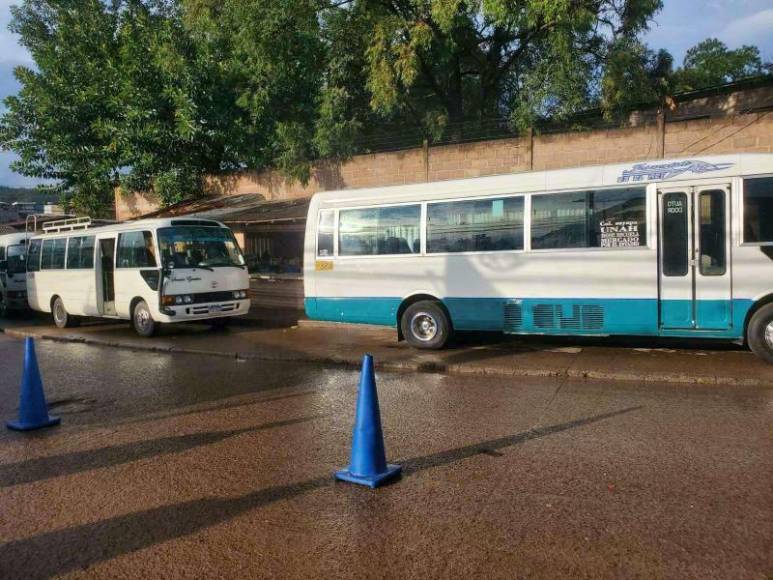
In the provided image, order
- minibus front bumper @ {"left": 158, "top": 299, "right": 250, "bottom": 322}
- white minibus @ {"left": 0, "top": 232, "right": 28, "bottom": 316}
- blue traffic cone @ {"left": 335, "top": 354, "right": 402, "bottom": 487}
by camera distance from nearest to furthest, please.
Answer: blue traffic cone @ {"left": 335, "top": 354, "right": 402, "bottom": 487} < minibus front bumper @ {"left": 158, "top": 299, "right": 250, "bottom": 322} < white minibus @ {"left": 0, "top": 232, "right": 28, "bottom": 316}

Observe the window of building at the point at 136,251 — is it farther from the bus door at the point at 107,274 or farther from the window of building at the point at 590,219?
the window of building at the point at 590,219

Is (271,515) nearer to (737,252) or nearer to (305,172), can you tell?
(737,252)

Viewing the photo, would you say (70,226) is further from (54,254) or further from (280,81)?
(280,81)

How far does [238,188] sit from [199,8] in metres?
6.48

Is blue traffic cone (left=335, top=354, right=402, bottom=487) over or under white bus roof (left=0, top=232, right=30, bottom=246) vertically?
under

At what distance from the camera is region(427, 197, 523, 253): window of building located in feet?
32.5

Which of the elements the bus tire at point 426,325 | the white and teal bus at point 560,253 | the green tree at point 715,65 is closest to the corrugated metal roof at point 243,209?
the white and teal bus at point 560,253

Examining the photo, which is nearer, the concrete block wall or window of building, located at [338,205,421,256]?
window of building, located at [338,205,421,256]

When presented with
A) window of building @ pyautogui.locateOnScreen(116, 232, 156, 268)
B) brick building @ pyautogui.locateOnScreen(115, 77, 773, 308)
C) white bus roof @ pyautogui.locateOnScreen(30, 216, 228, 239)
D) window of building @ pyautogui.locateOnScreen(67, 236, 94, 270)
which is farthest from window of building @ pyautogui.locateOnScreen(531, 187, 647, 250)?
window of building @ pyautogui.locateOnScreen(67, 236, 94, 270)

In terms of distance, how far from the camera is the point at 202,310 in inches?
522

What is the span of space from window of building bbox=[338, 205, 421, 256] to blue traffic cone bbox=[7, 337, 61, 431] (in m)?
5.57

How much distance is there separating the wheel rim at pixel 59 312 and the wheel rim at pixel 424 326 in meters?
9.57

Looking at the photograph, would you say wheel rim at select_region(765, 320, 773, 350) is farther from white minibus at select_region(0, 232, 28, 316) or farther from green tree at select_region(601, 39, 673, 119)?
white minibus at select_region(0, 232, 28, 316)

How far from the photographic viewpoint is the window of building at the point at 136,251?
522 inches
